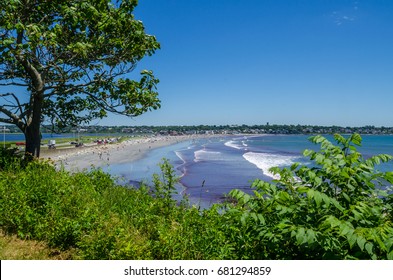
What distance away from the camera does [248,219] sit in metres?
4.34

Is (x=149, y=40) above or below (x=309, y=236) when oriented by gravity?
above

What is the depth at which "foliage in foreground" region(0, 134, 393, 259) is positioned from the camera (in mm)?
3467

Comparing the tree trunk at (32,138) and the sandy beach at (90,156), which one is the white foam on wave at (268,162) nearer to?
the sandy beach at (90,156)

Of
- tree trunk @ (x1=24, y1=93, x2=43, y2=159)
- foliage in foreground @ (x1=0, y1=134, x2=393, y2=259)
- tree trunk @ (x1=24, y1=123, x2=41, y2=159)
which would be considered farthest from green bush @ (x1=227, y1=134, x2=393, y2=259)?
tree trunk @ (x1=24, y1=123, x2=41, y2=159)

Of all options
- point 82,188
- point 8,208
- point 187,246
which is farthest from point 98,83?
point 187,246

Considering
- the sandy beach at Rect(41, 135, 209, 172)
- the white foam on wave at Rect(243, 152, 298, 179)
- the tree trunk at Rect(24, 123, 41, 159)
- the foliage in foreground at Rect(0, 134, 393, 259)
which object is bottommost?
the sandy beach at Rect(41, 135, 209, 172)

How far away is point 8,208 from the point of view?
6555mm

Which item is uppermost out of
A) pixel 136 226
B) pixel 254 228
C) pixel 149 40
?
pixel 149 40

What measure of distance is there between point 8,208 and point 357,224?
20.5 ft

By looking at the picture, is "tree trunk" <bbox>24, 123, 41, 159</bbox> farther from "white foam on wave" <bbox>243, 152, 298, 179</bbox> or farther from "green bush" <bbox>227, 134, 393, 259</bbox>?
"white foam on wave" <bbox>243, 152, 298, 179</bbox>

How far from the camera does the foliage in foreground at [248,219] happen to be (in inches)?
136

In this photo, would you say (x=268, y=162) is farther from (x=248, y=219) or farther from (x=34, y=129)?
(x=248, y=219)

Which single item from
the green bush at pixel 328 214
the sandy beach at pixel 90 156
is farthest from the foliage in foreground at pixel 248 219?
the sandy beach at pixel 90 156

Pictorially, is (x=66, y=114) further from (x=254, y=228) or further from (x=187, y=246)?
(x=254, y=228)
